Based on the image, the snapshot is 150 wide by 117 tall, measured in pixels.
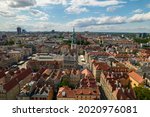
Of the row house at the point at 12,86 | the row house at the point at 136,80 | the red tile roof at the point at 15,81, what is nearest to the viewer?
the row house at the point at 12,86

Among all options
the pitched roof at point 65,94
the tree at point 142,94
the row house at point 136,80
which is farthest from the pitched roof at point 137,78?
the pitched roof at point 65,94

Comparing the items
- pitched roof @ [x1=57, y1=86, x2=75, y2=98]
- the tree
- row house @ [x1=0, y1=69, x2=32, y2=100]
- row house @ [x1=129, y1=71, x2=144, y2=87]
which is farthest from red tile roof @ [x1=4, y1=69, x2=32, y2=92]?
row house @ [x1=129, y1=71, x2=144, y2=87]

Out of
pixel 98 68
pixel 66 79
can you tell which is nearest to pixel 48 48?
pixel 98 68

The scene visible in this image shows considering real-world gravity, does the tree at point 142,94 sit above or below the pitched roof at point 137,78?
above

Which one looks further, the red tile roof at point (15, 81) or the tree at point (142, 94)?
the red tile roof at point (15, 81)

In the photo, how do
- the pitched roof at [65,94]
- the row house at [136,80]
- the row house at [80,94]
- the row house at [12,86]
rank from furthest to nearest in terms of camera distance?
the row house at [136,80] → the row house at [12,86] → the row house at [80,94] → the pitched roof at [65,94]

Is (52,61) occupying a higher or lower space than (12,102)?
lower

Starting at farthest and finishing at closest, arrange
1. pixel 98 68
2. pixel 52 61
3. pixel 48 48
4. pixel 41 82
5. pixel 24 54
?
1. pixel 48 48
2. pixel 24 54
3. pixel 52 61
4. pixel 98 68
5. pixel 41 82

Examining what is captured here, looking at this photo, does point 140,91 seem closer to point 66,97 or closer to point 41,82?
point 66,97

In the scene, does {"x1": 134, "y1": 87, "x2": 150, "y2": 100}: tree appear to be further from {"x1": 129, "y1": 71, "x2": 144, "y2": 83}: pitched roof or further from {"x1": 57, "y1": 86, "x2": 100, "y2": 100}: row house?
{"x1": 129, "y1": 71, "x2": 144, "y2": 83}: pitched roof

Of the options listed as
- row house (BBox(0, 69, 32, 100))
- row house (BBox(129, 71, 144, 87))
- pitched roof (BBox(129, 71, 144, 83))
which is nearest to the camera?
row house (BBox(0, 69, 32, 100))

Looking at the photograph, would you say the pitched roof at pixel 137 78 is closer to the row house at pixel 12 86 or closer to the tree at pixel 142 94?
the tree at pixel 142 94
